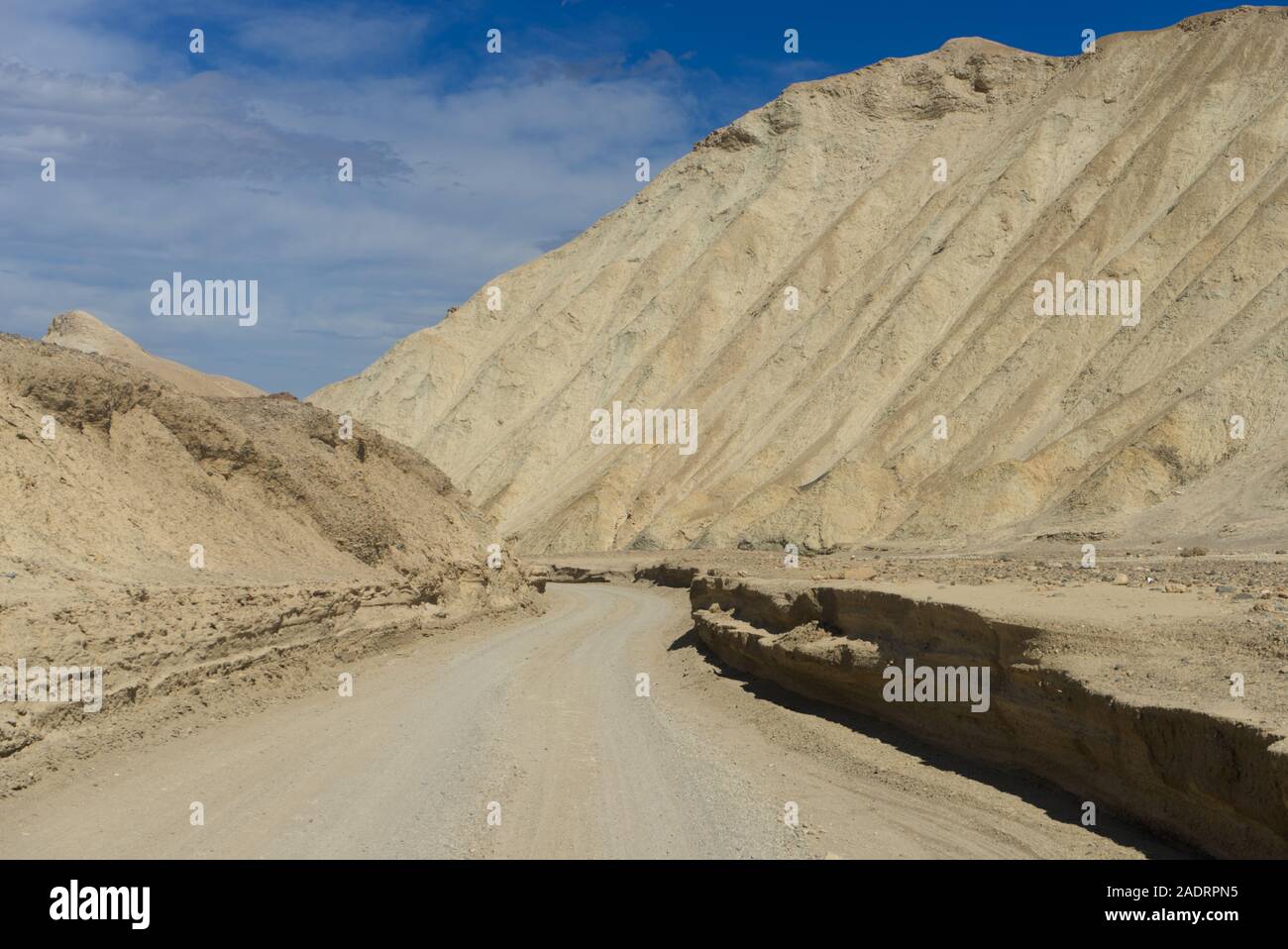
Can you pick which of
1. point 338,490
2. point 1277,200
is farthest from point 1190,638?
point 1277,200

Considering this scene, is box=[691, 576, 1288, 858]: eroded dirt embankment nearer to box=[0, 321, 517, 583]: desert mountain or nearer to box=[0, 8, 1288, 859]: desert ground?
box=[0, 8, 1288, 859]: desert ground

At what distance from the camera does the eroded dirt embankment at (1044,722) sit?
6.40 m

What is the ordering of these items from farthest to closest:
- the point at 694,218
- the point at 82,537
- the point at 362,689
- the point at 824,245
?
the point at 694,218, the point at 824,245, the point at 362,689, the point at 82,537

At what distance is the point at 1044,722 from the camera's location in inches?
329

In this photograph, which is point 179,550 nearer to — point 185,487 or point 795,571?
point 185,487

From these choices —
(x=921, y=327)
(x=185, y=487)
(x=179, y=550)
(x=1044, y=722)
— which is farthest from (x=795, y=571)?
(x=921, y=327)

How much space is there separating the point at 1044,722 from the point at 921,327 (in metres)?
40.5

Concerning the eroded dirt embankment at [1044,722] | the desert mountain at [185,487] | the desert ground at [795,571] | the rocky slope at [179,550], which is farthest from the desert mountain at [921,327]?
the rocky slope at [179,550]

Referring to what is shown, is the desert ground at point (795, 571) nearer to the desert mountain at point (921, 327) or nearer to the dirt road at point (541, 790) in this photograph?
the dirt road at point (541, 790)

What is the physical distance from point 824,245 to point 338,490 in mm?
41715

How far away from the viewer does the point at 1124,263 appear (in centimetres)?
4109

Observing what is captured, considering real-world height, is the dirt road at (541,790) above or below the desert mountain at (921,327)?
below

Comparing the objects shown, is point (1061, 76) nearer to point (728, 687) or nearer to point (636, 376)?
point (636, 376)

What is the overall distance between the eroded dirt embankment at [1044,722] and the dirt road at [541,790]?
0.86ft
